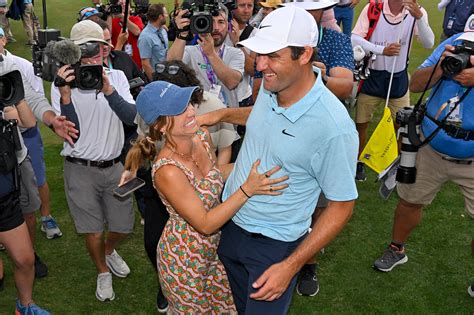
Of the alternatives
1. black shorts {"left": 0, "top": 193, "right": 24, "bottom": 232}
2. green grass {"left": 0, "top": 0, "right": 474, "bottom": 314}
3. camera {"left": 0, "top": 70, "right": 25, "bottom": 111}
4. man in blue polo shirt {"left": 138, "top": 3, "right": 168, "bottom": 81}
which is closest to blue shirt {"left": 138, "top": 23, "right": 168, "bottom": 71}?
man in blue polo shirt {"left": 138, "top": 3, "right": 168, "bottom": 81}

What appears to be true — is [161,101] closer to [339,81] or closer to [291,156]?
[291,156]

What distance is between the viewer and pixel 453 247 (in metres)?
5.20

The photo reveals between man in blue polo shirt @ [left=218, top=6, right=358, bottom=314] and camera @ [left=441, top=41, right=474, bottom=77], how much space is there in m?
1.39

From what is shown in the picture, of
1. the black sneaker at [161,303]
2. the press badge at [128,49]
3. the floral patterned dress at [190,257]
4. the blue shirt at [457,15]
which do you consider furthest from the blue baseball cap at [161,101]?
the blue shirt at [457,15]

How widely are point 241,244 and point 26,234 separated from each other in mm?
1754

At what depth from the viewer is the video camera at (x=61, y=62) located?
3744mm

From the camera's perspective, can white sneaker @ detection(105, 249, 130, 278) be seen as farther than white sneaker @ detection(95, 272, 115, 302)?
Yes

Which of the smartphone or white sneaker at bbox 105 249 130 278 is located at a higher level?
the smartphone

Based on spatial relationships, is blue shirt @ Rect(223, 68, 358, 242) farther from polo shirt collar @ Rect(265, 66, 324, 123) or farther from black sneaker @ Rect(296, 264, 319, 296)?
black sneaker @ Rect(296, 264, 319, 296)

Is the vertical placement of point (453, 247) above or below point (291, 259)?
below

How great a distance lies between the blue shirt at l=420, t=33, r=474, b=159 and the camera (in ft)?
13.1

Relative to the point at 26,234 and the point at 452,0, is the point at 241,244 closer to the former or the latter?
the point at 26,234

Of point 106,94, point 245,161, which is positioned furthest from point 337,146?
point 106,94

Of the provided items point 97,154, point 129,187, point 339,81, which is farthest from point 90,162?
point 339,81
